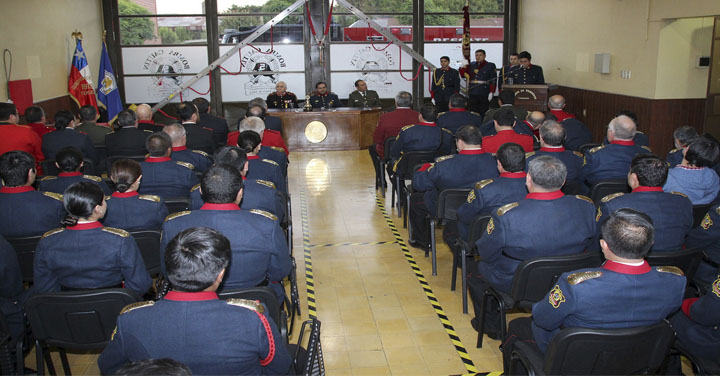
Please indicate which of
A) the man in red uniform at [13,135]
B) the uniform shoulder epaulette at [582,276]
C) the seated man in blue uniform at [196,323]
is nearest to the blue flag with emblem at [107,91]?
the man in red uniform at [13,135]

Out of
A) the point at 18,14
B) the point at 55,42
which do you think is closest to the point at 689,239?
the point at 18,14

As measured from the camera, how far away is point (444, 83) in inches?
472

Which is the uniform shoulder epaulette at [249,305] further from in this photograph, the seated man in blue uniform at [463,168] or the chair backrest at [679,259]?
the seated man in blue uniform at [463,168]

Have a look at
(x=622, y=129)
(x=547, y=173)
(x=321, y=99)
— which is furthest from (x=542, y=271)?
(x=321, y=99)

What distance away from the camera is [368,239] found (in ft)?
19.4

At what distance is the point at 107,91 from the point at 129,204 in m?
8.13

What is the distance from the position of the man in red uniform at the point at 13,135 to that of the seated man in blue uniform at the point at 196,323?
4.89 m

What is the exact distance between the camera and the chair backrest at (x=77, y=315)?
9.01ft

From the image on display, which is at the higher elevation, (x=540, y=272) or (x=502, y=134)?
(x=502, y=134)

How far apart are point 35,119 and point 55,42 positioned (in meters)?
3.85

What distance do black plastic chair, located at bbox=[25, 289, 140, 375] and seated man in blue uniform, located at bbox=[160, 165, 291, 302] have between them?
400mm

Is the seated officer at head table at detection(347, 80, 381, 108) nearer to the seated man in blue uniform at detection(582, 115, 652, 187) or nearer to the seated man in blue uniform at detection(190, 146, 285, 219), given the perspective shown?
the seated man in blue uniform at detection(582, 115, 652, 187)

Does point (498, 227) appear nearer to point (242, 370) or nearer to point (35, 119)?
point (242, 370)

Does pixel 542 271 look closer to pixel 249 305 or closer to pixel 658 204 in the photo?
pixel 658 204
